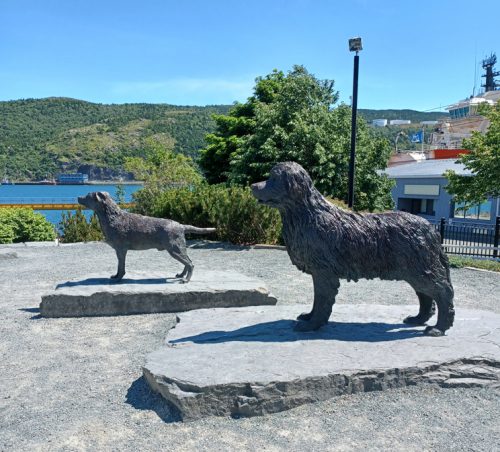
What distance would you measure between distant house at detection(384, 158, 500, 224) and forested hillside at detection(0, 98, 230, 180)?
49.9 meters

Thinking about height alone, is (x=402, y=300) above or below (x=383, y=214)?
below

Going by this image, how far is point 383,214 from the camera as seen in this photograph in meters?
4.42

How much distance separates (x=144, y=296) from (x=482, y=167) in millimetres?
10176

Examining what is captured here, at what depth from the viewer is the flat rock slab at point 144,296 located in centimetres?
613

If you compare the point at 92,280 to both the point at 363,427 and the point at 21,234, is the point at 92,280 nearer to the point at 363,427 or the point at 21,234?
the point at 363,427

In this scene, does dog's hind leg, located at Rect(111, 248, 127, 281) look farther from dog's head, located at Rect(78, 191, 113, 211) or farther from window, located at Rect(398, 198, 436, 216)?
window, located at Rect(398, 198, 436, 216)

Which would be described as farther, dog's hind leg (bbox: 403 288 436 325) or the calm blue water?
the calm blue water

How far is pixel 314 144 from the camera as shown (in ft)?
49.6

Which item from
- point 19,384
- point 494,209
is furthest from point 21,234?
point 494,209

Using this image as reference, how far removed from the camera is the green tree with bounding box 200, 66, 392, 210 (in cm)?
1519

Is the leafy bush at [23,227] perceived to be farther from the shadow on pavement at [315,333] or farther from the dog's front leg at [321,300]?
the dog's front leg at [321,300]

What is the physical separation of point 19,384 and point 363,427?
10.2ft

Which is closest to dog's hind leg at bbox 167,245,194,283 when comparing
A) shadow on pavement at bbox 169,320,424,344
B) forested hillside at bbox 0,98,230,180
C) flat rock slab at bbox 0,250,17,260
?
shadow on pavement at bbox 169,320,424,344

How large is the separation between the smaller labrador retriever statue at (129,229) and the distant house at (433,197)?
17.6 meters
